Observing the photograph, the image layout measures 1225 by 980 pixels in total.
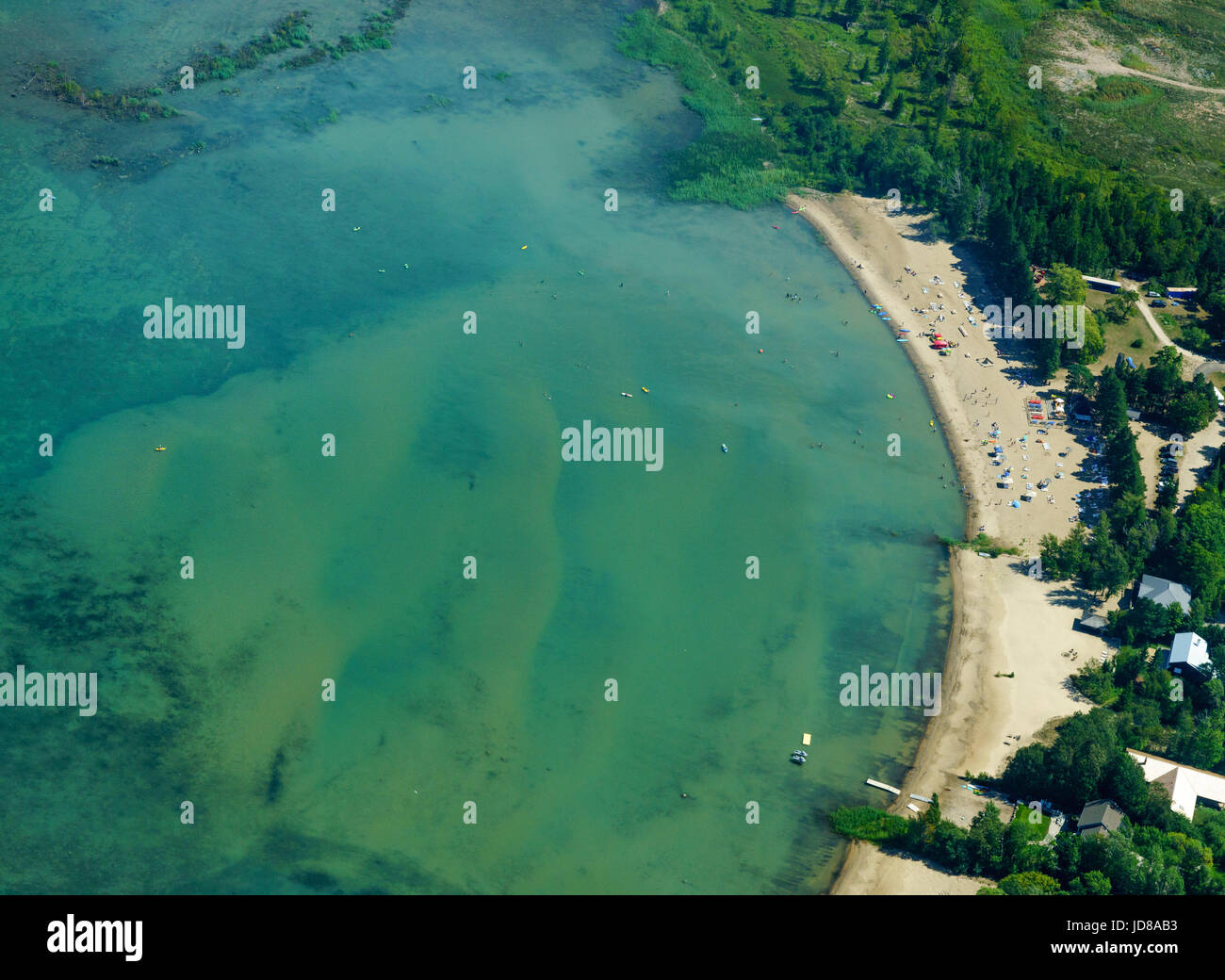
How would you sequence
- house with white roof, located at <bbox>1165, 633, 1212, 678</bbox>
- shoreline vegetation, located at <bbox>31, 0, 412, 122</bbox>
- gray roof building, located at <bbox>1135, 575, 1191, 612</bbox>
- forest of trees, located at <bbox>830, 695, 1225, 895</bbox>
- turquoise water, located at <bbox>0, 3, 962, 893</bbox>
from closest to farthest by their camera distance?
forest of trees, located at <bbox>830, 695, 1225, 895</bbox> < turquoise water, located at <bbox>0, 3, 962, 893</bbox> < house with white roof, located at <bbox>1165, 633, 1212, 678</bbox> < gray roof building, located at <bbox>1135, 575, 1191, 612</bbox> < shoreline vegetation, located at <bbox>31, 0, 412, 122</bbox>

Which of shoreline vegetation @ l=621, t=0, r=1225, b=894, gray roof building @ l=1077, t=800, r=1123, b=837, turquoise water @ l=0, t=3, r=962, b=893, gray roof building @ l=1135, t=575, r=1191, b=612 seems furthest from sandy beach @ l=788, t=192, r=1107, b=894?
gray roof building @ l=1077, t=800, r=1123, b=837

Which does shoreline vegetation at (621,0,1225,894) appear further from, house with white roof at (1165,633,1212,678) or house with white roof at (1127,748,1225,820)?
house with white roof at (1165,633,1212,678)

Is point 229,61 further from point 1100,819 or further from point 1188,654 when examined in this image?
point 1100,819

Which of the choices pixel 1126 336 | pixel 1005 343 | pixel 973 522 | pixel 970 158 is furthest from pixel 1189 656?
pixel 970 158

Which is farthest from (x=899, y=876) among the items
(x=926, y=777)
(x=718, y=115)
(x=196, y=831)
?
(x=718, y=115)
